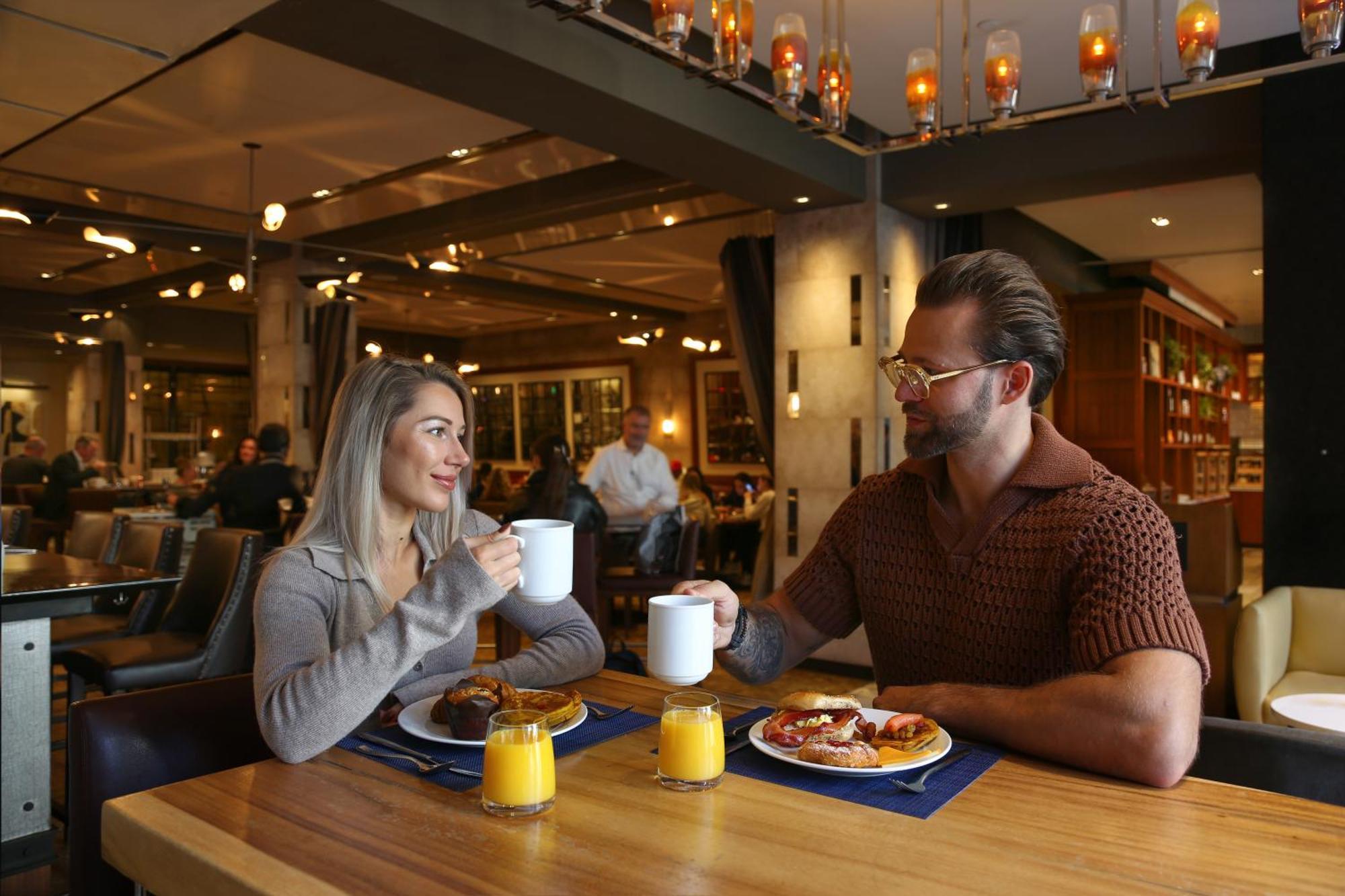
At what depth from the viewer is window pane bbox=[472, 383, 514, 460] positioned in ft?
51.8

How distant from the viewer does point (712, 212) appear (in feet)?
21.2

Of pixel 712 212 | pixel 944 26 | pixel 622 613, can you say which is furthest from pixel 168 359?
pixel 944 26

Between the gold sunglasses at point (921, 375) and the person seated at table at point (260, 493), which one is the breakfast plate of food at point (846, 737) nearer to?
the gold sunglasses at point (921, 375)

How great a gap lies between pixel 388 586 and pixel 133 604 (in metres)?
3.08

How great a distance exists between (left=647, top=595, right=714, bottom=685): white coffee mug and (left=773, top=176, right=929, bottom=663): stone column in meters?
4.55

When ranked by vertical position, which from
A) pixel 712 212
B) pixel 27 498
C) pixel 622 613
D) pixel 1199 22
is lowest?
pixel 622 613

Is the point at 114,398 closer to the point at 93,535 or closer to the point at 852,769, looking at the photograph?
the point at 93,535

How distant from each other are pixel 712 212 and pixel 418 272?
382 centimetres

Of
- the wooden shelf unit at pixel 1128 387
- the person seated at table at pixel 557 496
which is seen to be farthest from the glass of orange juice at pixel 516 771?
the wooden shelf unit at pixel 1128 387

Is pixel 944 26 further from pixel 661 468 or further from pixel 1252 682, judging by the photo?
pixel 661 468

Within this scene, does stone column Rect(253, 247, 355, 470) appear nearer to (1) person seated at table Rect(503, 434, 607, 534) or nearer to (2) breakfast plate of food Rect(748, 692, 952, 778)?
(1) person seated at table Rect(503, 434, 607, 534)

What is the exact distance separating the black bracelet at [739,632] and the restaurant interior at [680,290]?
9 cm

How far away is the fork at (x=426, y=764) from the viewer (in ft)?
4.27

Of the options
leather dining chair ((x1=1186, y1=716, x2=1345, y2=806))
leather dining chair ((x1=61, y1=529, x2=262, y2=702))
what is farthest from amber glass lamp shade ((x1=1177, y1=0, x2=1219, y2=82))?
leather dining chair ((x1=61, y1=529, x2=262, y2=702))
